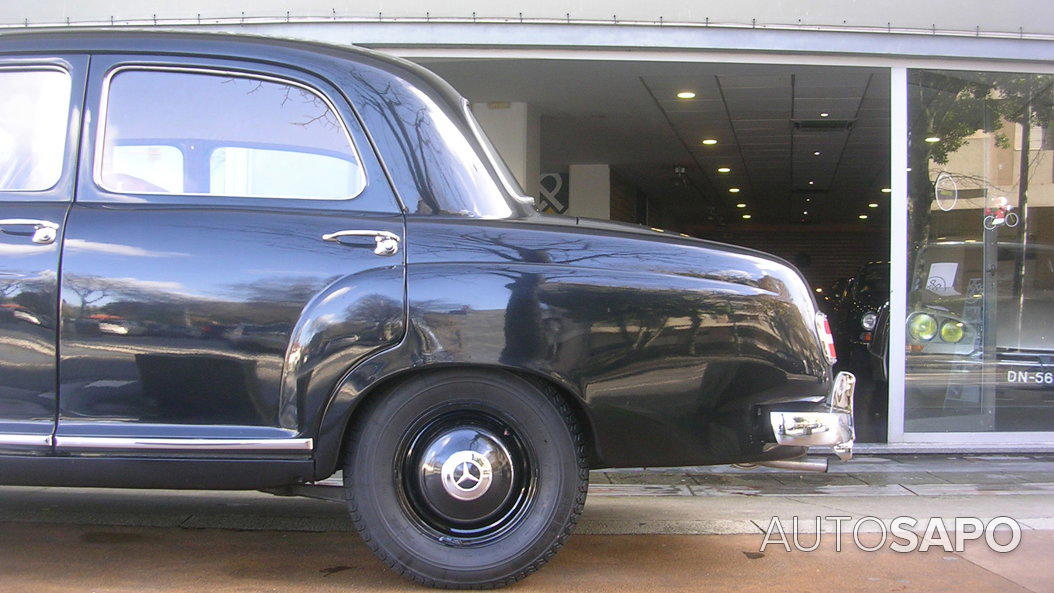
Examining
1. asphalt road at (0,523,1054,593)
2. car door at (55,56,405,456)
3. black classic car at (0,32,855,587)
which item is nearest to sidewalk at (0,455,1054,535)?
asphalt road at (0,523,1054,593)

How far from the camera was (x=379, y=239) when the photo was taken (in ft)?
9.86

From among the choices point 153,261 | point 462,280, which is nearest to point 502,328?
point 462,280

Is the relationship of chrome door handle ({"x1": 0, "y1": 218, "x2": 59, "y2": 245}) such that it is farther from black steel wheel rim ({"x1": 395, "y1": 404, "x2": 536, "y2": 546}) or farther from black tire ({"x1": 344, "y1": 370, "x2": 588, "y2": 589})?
black steel wheel rim ({"x1": 395, "y1": 404, "x2": 536, "y2": 546})

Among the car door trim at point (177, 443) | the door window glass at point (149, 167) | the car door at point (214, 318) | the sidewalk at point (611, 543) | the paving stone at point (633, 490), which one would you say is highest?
the door window glass at point (149, 167)

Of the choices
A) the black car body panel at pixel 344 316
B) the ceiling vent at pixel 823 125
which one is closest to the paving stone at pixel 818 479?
the black car body panel at pixel 344 316

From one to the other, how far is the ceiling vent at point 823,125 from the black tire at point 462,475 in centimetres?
879

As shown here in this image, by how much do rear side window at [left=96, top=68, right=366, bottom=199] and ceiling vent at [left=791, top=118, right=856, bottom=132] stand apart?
28.7 ft

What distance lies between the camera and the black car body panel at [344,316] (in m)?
2.93

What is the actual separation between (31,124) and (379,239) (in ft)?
4.26

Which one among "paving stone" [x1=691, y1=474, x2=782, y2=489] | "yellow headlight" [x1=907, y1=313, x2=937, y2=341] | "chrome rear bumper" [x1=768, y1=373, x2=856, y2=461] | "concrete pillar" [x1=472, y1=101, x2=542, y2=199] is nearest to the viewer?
"chrome rear bumper" [x1=768, y1=373, x2=856, y2=461]

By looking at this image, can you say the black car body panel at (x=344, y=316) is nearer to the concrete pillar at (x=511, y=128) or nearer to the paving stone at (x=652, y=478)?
the paving stone at (x=652, y=478)

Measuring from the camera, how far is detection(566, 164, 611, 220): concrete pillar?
1438 centimetres

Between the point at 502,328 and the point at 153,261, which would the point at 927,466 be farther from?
the point at 153,261

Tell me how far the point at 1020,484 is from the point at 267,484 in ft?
15.1
